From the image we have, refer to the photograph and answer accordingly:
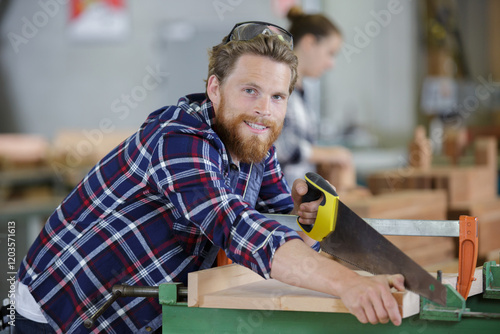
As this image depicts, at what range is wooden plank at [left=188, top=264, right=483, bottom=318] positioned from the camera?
4.56 feet


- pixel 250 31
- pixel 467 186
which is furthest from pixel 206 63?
pixel 250 31

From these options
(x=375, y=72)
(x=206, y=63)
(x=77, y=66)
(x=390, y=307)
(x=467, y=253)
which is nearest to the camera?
(x=390, y=307)

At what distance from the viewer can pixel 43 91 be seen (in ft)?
27.0

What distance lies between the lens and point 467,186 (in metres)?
3.70

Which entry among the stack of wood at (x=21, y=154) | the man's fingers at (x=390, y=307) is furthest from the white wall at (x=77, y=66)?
the man's fingers at (x=390, y=307)

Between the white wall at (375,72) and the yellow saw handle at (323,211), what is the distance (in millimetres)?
6941

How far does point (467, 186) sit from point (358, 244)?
2322 mm

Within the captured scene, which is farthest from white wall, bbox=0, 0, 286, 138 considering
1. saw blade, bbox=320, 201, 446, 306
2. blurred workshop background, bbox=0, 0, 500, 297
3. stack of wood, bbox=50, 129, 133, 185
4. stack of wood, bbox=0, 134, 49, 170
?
saw blade, bbox=320, 201, 446, 306

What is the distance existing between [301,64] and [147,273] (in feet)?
7.11

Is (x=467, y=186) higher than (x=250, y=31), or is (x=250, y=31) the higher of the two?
(x=250, y=31)

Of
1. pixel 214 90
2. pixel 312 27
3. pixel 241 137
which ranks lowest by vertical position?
pixel 241 137

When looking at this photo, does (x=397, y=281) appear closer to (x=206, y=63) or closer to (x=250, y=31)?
(x=250, y=31)

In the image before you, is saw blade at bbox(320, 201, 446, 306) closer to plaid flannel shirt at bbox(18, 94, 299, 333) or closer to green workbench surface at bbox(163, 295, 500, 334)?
green workbench surface at bbox(163, 295, 500, 334)

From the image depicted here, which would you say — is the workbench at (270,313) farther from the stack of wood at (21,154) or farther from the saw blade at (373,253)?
the stack of wood at (21,154)
